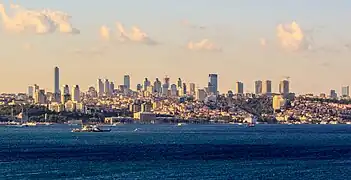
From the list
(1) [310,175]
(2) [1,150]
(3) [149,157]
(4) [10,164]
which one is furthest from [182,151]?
(1) [310,175]

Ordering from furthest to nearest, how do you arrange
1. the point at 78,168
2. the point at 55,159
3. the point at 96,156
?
1. the point at 96,156
2. the point at 55,159
3. the point at 78,168

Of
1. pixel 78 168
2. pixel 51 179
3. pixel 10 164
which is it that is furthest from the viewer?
pixel 10 164

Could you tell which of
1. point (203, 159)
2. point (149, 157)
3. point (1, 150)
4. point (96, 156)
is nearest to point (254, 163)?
point (203, 159)

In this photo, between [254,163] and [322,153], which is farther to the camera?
[322,153]

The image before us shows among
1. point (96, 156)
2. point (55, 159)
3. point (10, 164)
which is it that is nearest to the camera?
point (10, 164)

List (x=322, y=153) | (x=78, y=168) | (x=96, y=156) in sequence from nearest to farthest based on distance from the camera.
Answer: (x=78, y=168) → (x=96, y=156) → (x=322, y=153)

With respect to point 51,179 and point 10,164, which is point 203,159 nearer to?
point 10,164

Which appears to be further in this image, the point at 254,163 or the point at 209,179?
the point at 254,163

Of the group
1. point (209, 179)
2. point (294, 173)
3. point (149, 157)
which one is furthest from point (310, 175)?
point (149, 157)

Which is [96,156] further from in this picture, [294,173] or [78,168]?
[294,173]
